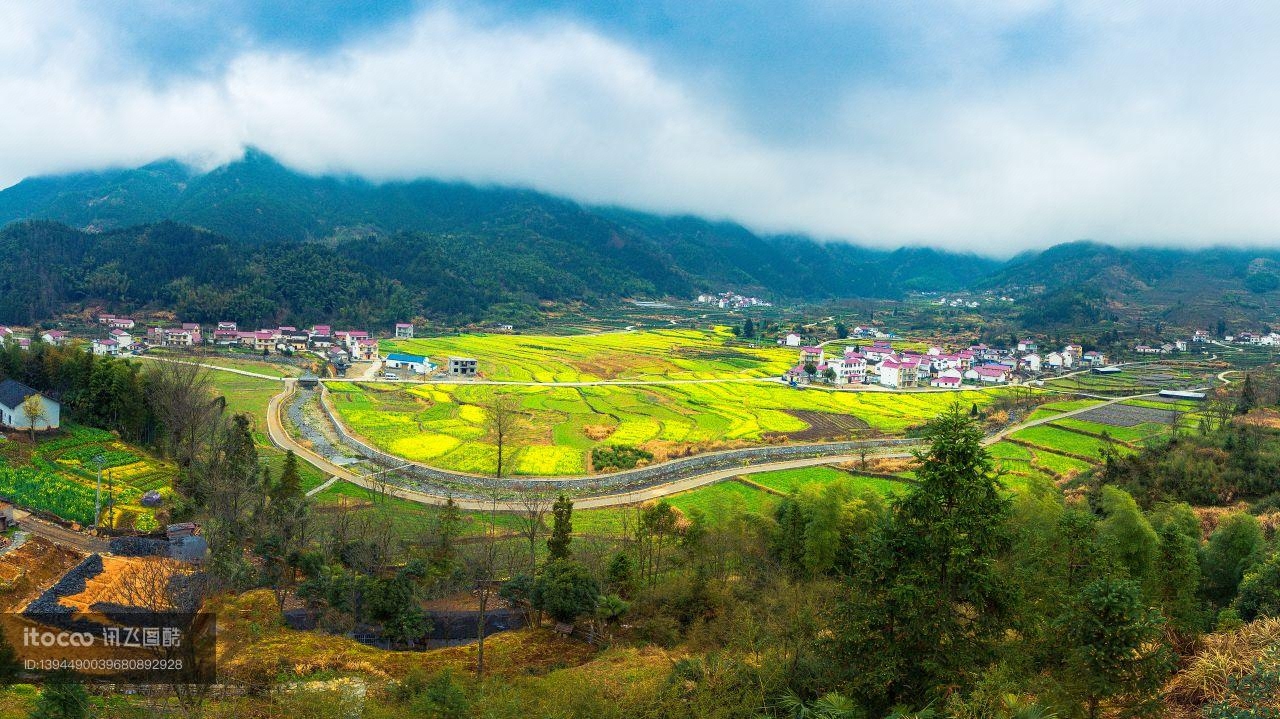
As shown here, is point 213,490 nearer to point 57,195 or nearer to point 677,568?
point 677,568

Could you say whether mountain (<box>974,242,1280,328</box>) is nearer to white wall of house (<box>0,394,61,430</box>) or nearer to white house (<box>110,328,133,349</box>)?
white wall of house (<box>0,394,61,430</box>)

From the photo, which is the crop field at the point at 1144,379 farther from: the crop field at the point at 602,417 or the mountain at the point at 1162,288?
the mountain at the point at 1162,288

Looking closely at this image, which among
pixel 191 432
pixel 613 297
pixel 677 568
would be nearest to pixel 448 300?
pixel 613 297

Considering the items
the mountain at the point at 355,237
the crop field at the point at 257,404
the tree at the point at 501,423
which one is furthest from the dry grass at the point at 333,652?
the mountain at the point at 355,237

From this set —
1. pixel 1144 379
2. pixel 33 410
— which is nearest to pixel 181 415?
pixel 33 410
